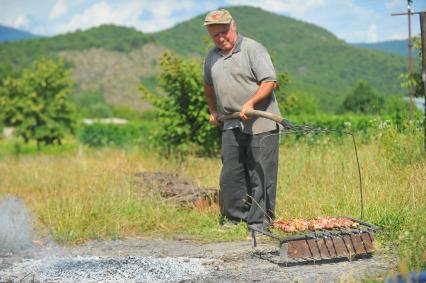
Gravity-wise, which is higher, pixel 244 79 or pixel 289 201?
pixel 244 79

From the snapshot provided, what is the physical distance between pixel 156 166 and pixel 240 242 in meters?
5.14

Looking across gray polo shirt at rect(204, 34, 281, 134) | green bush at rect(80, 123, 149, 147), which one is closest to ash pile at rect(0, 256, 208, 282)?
gray polo shirt at rect(204, 34, 281, 134)

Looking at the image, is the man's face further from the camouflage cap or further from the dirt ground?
the dirt ground

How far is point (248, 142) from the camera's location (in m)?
6.32

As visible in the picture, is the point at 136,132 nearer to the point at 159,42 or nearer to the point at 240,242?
the point at 240,242

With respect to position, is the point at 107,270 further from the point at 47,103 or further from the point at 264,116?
the point at 47,103

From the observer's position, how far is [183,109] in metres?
11.8

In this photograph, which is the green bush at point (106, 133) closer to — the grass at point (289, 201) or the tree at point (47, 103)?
the tree at point (47, 103)

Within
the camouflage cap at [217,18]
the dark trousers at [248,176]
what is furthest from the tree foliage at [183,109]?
the camouflage cap at [217,18]

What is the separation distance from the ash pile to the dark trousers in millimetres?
1275

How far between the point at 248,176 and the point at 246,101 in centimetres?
91

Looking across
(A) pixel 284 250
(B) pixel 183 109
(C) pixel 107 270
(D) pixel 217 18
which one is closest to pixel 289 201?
(A) pixel 284 250

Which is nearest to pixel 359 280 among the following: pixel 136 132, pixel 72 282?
pixel 72 282

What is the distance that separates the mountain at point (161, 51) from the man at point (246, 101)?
69487 mm
